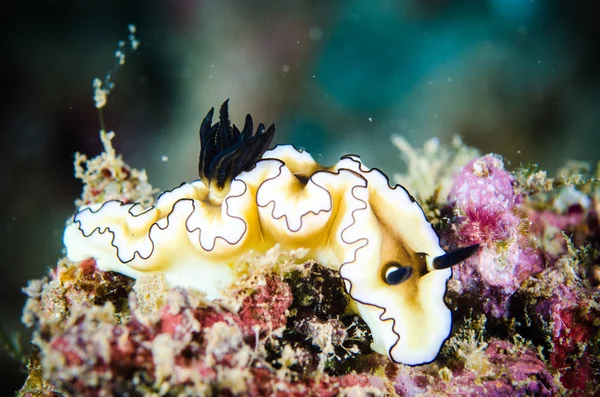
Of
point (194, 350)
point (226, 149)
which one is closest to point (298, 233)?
point (226, 149)

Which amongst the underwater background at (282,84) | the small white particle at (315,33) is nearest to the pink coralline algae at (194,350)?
the underwater background at (282,84)

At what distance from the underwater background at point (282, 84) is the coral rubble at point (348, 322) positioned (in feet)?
15.7

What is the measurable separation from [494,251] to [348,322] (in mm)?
1167

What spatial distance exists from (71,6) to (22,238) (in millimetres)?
5298

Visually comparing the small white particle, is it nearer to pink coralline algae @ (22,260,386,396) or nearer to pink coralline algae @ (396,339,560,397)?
pink coralline algae @ (22,260,386,396)

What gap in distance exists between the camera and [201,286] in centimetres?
246

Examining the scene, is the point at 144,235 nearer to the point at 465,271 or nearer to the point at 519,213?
the point at 465,271

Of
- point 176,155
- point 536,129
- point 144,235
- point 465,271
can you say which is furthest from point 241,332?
point 536,129

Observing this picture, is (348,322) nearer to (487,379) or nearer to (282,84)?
(487,379)

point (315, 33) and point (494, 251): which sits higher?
point (315, 33)

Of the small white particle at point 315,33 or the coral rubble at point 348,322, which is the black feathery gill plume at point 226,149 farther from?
the small white particle at point 315,33

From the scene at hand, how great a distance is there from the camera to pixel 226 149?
2.47 m

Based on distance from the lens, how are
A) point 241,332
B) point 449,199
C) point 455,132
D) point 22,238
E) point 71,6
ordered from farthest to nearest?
point 455,132 < point 71,6 < point 22,238 < point 449,199 < point 241,332

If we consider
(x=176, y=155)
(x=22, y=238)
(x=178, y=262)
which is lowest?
(x=178, y=262)
